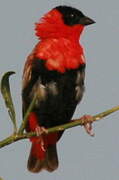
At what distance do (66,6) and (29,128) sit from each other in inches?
48.2

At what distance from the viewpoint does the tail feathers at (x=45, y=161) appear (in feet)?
13.2

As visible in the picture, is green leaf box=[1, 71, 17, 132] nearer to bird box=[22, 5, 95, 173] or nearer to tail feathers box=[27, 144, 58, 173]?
bird box=[22, 5, 95, 173]

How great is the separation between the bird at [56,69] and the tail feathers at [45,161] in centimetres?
57

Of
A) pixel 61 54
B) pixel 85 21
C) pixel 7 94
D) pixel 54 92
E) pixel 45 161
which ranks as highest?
pixel 7 94

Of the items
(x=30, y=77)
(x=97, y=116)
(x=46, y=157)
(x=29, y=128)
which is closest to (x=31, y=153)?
(x=46, y=157)

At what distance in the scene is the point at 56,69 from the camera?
326 cm

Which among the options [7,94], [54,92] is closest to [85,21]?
[54,92]

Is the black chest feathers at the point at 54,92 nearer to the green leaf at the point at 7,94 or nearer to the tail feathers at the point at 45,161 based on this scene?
the tail feathers at the point at 45,161

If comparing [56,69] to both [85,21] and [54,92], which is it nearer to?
[54,92]

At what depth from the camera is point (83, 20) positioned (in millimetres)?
3486

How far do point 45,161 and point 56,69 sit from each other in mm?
1317

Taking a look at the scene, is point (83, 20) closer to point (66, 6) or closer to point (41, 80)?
point (66, 6)

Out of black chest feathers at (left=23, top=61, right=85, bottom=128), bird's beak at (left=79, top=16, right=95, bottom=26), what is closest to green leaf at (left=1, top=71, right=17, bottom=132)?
black chest feathers at (left=23, top=61, right=85, bottom=128)

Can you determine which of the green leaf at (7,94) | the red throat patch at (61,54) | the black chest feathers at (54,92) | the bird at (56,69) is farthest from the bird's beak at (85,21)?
the green leaf at (7,94)
